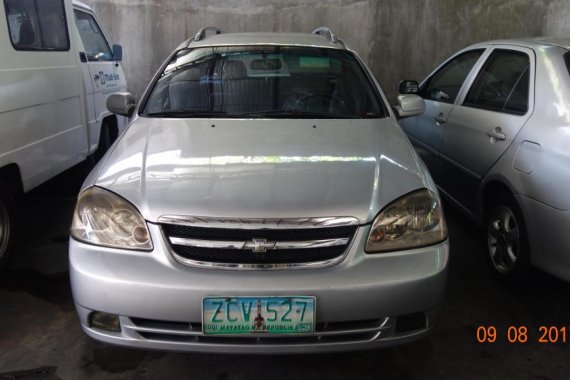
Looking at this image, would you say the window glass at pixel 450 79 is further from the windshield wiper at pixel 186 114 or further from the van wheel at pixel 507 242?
the windshield wiper at pixel 186 114

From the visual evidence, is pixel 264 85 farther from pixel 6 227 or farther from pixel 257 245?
pixel 6 227

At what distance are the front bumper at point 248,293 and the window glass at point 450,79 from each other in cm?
241

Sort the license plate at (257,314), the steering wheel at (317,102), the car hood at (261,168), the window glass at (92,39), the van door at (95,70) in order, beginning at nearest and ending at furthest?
the license plate at (257,314) < the car hood at (261,168) < the steering wheel at (317,102) < the van door at (95,70) < the window glass at (92,39)

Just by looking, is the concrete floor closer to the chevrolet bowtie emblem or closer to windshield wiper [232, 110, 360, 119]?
the chevrolet bowtie emblem

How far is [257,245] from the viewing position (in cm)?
188

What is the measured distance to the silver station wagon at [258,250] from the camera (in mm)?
1851

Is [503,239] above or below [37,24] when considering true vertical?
below

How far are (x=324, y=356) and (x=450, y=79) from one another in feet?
9.19

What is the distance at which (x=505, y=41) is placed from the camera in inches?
142

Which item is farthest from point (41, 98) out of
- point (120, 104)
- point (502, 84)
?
point (502, 84)

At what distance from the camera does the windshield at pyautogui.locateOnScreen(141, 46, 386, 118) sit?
9.39ft

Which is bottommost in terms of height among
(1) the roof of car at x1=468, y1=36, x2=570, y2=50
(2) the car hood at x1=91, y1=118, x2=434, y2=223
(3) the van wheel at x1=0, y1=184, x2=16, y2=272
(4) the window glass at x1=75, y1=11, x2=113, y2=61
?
(3) the van wheel at x1=0, y1=184, x2=16, y2=272
